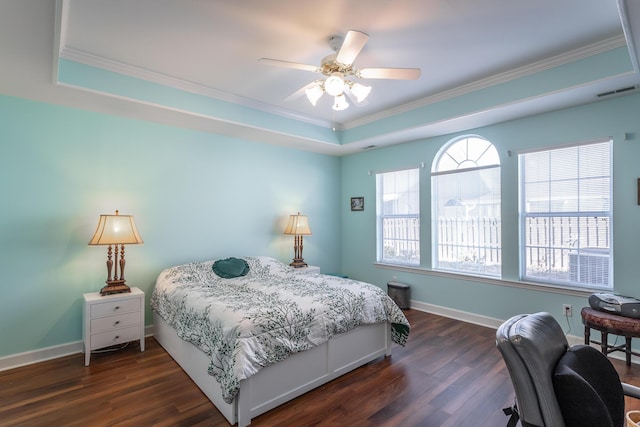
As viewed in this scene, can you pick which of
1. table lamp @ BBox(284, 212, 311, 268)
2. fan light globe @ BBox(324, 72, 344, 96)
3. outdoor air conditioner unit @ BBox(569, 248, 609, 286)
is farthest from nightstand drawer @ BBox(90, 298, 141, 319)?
outdoor air conditioner unit @ BBox(569, 248, 609, 286)

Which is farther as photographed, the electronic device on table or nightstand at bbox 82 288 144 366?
nightstand at bbox 82 288 144 366

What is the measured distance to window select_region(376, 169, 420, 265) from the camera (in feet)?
15.6

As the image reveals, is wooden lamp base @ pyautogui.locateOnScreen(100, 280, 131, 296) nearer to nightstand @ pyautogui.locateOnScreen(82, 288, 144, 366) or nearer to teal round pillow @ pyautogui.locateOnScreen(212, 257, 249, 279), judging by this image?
nightstand @ pyautogui.locateOnScreen(82, 288, 144, 366)

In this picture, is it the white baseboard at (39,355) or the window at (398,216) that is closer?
the white baseboard at (39,355)

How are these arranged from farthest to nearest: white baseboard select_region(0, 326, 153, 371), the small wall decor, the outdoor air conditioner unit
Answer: the small wall decor
the outdoor air conditioner unit
white baseboard select_region(0, 326, 153, 371)

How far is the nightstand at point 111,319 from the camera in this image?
2.87m

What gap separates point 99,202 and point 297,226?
2.37 metres

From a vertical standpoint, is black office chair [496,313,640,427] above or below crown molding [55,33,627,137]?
below

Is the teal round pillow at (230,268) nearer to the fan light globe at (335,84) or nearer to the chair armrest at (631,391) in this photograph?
the fan light globe at (335,84)

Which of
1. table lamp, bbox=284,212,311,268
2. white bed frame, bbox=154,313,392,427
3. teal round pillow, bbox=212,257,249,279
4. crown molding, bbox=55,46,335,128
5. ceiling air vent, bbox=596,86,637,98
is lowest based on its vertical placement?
white bed frame, bbox=154,313,392,427

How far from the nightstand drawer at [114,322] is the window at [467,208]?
3.76 metres

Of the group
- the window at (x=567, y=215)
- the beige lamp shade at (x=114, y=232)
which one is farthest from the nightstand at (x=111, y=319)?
the window at (x=567, y=215)

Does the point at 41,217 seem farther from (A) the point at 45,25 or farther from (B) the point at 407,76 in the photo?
(B) the point at 407,76

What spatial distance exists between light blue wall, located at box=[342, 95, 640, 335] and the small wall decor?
8cm
